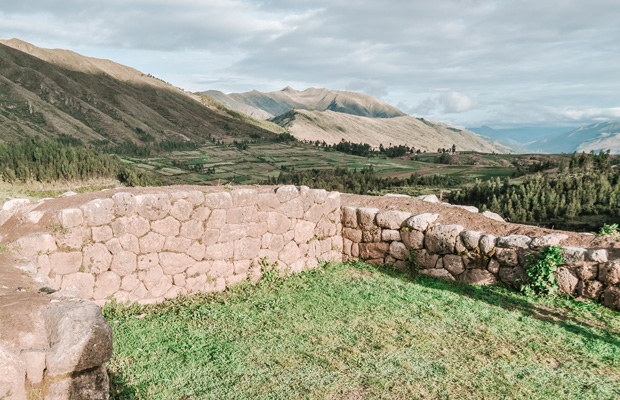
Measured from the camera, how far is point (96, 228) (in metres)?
6.73

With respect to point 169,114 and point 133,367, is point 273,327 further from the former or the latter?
point 169,114

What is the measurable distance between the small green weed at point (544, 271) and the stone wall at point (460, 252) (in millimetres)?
133

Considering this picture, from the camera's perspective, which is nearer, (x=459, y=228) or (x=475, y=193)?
(x=459, y=228)

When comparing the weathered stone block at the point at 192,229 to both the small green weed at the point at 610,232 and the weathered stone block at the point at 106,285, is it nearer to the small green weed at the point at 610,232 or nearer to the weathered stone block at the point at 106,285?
the weathered stone block at the point at 106,285

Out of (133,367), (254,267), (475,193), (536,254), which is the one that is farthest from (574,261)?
(475,193)

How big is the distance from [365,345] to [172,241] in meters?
4.21

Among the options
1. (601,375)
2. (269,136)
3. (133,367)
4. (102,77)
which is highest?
(102,77)

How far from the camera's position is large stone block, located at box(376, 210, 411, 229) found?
9.44 meters

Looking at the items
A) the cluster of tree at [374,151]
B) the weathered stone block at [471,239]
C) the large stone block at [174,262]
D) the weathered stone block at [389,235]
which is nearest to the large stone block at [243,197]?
the large stone block at [174,262]

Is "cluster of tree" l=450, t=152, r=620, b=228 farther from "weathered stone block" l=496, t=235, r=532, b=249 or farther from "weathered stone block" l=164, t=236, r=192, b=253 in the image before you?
"weathered stone block" l=164, t=236, r=192, b=253

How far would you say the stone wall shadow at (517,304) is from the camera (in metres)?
6.20

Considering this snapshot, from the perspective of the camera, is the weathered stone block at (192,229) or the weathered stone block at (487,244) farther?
the weathered stone block at (487,244)

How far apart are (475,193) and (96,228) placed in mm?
23687

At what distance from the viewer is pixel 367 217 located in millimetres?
9867
